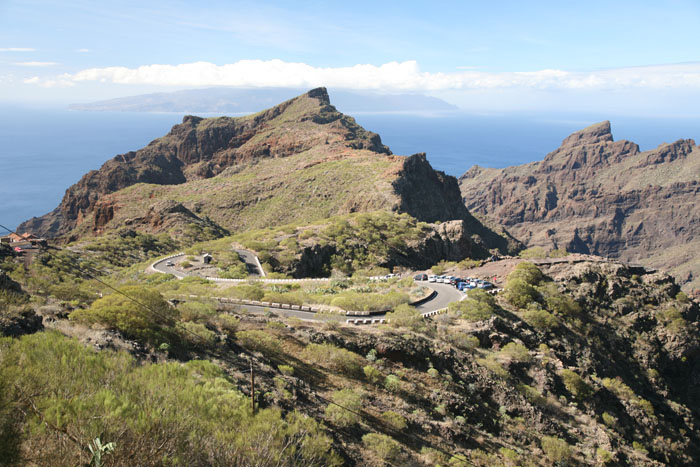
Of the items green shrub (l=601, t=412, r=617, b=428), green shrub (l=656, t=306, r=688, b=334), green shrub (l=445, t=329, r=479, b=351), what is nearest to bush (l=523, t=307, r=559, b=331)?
green shrub (l=445, t=329, r=479, b=351)

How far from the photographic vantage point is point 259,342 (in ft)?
47.1

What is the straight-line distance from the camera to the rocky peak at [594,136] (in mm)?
184375

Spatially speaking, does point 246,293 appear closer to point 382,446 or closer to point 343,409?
point 343,409

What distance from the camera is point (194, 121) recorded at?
398ft

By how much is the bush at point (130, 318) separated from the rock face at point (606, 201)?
12563 cm

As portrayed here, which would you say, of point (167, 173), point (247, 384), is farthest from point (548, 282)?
point (167, 173)

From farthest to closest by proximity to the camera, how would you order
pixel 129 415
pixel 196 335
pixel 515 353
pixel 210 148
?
pixel 210 148 < pixel 515 353 < pixel 196 335 < pixel 129 415

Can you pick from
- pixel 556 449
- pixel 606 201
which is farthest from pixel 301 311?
pixel 606 201

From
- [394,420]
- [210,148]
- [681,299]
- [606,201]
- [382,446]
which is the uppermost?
[210,148]

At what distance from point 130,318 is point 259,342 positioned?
182 inches

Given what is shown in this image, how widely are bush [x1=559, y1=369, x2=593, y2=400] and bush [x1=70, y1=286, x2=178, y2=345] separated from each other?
1763 cm

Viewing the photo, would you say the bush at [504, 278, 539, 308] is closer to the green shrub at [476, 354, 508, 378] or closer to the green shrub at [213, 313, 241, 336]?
the green shrub at [476, 354, 508, 378]

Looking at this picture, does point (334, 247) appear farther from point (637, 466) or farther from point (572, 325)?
point (637, 466)

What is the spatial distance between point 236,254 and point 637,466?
109 feet
